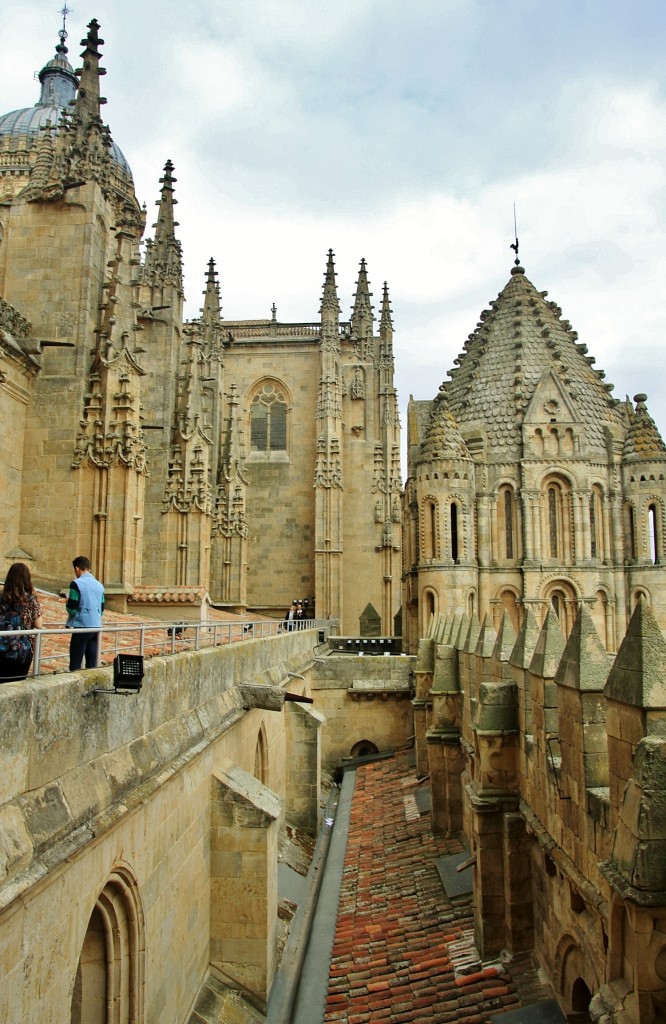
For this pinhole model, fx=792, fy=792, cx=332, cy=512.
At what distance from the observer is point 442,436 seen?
28.8m

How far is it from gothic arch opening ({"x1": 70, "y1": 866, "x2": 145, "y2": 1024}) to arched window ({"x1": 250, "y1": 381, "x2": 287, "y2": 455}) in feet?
110

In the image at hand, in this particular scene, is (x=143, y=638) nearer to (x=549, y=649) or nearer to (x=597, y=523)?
(x=549, y=649)

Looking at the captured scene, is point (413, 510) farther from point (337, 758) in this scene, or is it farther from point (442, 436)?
point (337, 758)

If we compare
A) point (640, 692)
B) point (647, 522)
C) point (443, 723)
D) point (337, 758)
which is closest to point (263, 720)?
point (443, 723)

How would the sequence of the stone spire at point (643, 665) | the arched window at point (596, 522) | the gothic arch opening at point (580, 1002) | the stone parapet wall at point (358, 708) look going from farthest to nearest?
the arched window at point (596, 522)
the stone parapet wall at point (358, 708)
the gothic arch opening at point (580, 1002)
the stone spire at point (643, 665)

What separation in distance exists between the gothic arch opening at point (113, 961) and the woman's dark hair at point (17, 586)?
2240mm

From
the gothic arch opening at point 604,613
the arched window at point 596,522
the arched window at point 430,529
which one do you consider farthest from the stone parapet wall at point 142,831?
the arched window at point 596,522

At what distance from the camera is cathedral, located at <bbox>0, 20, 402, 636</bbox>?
1669cm

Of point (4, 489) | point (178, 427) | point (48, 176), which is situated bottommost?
point (4, 489)

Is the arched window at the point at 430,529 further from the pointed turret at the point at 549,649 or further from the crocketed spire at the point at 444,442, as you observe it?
the pointed turret at the point at 549,649

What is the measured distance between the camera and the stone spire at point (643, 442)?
29.0 metres

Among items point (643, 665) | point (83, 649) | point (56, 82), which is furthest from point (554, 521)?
point (56, 82)

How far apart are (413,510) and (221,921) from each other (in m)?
21.8

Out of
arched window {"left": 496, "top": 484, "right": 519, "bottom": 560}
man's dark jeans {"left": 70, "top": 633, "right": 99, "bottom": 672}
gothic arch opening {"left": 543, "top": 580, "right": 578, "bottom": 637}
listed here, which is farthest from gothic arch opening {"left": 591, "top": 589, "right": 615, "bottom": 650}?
man's dark jeans {"left": 70, "top": 633, "right": 99, "bottom": 672}
